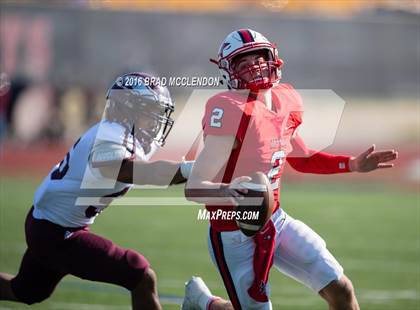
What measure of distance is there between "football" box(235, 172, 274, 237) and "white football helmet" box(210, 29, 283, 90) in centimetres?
57

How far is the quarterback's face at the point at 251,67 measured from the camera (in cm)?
458

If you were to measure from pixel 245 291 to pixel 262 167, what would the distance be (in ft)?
2.29

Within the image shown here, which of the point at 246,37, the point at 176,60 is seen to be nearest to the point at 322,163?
the point at 246,37

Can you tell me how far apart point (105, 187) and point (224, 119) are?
0.98 metres

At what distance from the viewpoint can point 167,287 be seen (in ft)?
22.6

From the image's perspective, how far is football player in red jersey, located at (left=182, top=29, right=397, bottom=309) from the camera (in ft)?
14.2

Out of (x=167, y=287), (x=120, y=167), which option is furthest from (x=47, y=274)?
(x=167, y=287)

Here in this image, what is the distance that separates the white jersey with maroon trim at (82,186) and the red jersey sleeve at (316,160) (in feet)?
3.16

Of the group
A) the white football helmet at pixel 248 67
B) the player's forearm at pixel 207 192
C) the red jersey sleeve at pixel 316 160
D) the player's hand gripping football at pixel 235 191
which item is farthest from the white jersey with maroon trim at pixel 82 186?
the red jersey sleeve at pixel 316 160

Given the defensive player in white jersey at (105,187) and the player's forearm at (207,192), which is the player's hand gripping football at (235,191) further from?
the defensive player in white jersey at (105,187)

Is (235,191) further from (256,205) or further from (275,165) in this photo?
(275,165)

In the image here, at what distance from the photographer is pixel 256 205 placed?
166 inches

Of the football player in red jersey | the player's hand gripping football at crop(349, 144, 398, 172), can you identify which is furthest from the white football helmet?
the player's hand gripping football at crop(349, 144, 398, 172)

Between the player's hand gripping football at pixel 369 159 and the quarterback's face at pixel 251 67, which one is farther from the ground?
the quarterback's face at pixel 251 67
